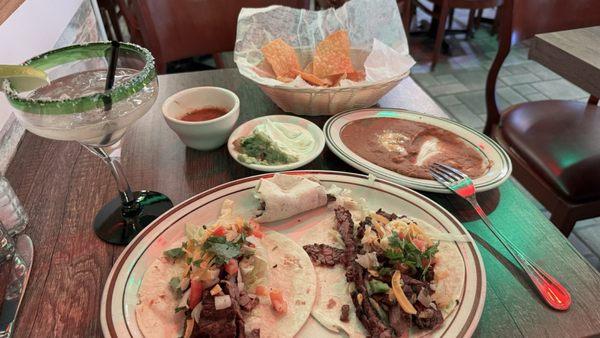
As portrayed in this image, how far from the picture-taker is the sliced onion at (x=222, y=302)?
73 centimetres

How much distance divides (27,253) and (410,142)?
1040 millimetres

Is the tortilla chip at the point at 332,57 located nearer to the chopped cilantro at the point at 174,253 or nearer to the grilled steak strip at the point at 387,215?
the grilled steak strip at the point at 387,215

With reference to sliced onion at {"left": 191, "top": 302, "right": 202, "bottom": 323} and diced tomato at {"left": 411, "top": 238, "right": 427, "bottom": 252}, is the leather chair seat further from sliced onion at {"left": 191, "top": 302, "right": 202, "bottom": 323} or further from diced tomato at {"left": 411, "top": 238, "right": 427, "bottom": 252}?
sliced onion at {"left": 191, "top": 302, "right": 202, "bottom": 323}

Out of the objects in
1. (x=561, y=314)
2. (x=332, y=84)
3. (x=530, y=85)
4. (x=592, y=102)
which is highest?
(x=332, y=84)

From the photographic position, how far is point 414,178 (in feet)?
3.61

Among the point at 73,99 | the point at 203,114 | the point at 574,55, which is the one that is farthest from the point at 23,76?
the point at 574,55

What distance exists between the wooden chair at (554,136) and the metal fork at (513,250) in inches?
34.9

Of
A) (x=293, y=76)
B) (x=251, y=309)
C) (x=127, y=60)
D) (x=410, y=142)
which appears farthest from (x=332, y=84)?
(x=251, y=309)

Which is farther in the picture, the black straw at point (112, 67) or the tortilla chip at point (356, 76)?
the tortilla chip at point (356, 76)

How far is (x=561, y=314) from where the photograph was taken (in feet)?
2.59

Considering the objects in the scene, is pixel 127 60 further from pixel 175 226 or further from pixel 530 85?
pixel 530 85

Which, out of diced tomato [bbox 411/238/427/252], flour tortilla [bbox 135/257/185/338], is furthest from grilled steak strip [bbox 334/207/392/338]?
flour tortilla [bbox 135/257/185/338]

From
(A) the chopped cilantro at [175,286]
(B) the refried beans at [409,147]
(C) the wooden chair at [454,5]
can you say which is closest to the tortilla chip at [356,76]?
(B) the refried beans at [409,147]

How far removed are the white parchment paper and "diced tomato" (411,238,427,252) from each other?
823mm
